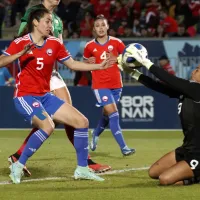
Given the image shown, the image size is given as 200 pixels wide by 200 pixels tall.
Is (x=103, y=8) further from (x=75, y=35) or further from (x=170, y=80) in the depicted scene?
(x=170, y=80)

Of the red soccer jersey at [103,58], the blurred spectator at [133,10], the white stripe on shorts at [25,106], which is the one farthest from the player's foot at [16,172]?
the blurred spectator at [133,10]

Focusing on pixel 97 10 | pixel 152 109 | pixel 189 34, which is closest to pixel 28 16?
pixel 152 109

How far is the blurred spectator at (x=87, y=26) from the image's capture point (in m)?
21.8

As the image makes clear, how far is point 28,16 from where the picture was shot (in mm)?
9328

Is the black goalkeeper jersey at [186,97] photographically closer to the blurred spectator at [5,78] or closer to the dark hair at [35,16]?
the dark hair at [35,16]

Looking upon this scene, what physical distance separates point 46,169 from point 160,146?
401 cm

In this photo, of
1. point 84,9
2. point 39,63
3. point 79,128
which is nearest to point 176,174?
point 79,128

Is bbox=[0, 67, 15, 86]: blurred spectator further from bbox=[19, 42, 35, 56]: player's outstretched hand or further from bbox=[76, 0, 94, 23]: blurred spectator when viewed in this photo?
bbox=[19, 42, 35, 56]: player's outstretched hand

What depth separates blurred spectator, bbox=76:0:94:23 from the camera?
2255 centimetres

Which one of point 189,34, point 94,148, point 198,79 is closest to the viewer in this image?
point 198,79

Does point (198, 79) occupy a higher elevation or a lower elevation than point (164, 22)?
higher

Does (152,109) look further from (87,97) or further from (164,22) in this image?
(164,22)

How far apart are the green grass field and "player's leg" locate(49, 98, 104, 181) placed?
0.17 meters

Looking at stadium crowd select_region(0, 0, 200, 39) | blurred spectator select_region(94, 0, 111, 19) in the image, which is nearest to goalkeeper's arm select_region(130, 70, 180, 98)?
stadium crowd select_region(0, 0, 200, 39)
